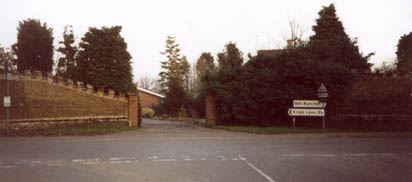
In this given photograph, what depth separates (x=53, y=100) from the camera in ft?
67.1

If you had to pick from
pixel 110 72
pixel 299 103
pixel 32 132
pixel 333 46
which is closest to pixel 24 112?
pixel 32 132

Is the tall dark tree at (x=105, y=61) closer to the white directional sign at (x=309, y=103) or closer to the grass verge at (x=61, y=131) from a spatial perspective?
the grass verge at (x=61, y=131)

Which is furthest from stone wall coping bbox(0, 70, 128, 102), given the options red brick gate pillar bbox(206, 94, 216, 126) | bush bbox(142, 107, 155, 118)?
bush bbox(142, 107, 155, 118)

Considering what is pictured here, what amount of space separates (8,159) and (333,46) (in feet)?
68.8

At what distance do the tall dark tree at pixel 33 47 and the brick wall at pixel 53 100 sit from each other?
1264cm

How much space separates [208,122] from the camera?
24875mm

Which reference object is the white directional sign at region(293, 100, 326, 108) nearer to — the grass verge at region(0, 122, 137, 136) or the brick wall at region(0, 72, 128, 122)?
the grass verge at region(0, 122, 137, 136)

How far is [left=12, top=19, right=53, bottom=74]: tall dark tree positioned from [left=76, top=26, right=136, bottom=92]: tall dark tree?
8493mm

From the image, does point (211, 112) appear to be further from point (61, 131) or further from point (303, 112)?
point (61, 131)

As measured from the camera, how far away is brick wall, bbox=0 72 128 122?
1927 cm

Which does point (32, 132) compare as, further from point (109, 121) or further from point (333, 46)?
point (333, 46)

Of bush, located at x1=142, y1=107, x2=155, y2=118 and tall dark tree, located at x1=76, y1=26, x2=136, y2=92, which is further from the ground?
tall dark tree, located at x1=76, y1=26, x2=136, y2=92

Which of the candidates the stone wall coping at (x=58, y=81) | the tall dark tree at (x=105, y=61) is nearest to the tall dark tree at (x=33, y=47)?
the tall dark tree at (x=105, y=61)

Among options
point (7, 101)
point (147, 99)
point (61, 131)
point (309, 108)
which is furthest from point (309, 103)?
point (147, 99)
